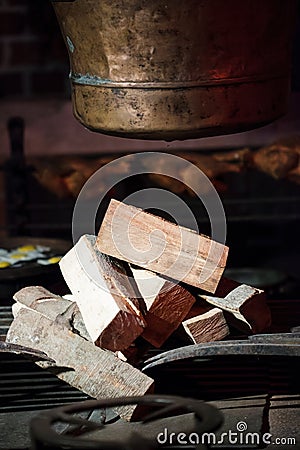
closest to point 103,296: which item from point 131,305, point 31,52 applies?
point 131,305

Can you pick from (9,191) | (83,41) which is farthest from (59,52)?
(83,41)

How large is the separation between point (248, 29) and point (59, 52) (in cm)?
135

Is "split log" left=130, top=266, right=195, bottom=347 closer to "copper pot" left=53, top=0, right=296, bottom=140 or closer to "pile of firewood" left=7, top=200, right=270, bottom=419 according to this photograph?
"pile of firewood" left=7, top=200, right=270, bottom=419

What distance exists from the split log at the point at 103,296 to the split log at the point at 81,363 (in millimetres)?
32

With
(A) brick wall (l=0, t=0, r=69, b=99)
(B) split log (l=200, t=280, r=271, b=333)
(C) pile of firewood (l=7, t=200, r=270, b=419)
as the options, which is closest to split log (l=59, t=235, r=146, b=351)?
(C) pile of firewood (l=7, t=200, r=270, b=419)

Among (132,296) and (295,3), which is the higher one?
(295,3)

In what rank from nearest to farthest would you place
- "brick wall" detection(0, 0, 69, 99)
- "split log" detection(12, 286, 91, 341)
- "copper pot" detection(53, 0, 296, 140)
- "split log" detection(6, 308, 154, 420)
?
"copper pot" detection(53, 0, 296, 140) < "split log" detection(6, 308, 154, 420) < "split log" detection(12, 286, 91, 341) < "brick wall" detection(0, 0, 69, 99)

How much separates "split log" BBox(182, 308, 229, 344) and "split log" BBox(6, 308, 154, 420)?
0.13 meters

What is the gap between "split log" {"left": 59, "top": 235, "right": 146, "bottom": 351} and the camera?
1399 millimetres

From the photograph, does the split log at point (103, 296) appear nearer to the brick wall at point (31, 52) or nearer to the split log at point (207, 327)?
the split log at point (207, 327)

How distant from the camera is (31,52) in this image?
8.38ft

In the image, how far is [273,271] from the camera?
2.44 m

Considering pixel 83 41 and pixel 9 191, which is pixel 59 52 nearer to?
pixel 9 191

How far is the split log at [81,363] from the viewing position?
137 cm
